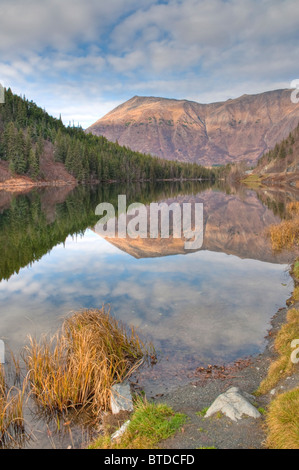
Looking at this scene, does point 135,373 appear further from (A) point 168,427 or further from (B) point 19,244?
(B) point 19,244

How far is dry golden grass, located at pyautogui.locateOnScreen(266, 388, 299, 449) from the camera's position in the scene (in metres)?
5.69

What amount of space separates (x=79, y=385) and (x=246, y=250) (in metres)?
22.3

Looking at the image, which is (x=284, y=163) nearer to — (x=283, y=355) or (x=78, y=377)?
(x=283, y=355)

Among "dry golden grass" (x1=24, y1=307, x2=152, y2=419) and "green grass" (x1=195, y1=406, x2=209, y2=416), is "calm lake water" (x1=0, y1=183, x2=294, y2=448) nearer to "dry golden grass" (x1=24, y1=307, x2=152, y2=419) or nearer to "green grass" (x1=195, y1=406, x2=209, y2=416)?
"dry golden grass" (x1=24, y1=307, x2=152, y2=419)

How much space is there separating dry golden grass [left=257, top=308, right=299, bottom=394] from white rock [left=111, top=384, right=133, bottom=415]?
3.45m

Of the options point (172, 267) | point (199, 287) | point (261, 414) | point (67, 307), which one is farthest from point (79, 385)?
point (172, 267)

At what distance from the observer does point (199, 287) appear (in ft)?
62.3

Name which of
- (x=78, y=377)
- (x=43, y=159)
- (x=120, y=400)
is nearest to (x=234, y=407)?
(x=120, y=400)

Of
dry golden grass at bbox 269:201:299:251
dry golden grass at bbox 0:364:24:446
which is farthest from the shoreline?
dry golden grass at bbox 269:201:299:251

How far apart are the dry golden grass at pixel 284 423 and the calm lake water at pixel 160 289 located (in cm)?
388

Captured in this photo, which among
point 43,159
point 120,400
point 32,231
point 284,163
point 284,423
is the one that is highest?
point 43,159

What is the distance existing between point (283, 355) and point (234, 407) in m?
3.58

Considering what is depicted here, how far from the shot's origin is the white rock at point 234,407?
23.0 feet

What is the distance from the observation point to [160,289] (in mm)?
18641
